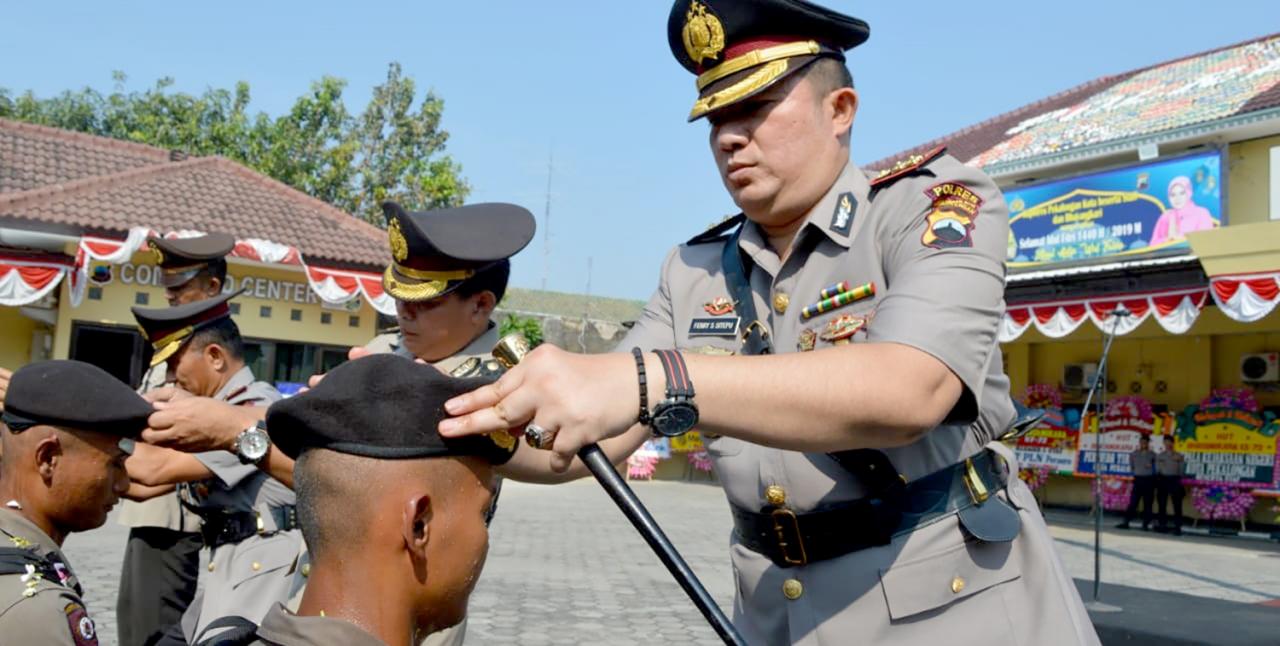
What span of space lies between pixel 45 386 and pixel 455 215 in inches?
52.9

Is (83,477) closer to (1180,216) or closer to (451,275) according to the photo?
(451,275)

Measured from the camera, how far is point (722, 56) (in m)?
2.29

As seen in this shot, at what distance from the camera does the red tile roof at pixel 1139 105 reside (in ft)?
56.7

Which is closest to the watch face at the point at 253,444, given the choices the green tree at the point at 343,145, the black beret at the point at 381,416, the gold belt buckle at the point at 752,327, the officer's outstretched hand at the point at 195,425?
the officer's outstretched hand at the point at 195,425

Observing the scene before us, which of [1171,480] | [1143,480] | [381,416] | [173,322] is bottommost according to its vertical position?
[1143,480]

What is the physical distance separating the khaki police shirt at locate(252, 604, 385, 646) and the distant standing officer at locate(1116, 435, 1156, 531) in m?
17.4

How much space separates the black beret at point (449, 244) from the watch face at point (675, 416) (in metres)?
→ 1.91

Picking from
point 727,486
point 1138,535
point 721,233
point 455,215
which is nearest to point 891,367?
point 727,486

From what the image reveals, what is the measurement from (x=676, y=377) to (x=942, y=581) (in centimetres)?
92

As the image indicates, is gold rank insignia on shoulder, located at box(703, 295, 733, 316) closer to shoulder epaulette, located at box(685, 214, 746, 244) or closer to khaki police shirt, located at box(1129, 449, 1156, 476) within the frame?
shoulder epaulette, located at box(685, 214, 746, 244)

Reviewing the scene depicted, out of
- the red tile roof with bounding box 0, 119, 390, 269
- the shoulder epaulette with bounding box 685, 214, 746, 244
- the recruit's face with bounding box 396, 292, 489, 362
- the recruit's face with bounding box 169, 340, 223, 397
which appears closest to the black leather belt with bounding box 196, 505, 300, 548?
the recruit's face with bounding box 169, 340, 223, 397

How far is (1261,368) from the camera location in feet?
54.8

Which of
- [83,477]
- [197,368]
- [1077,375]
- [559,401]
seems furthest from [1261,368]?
[559,401]

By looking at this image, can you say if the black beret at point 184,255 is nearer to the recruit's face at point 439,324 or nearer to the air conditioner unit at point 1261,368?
the recruit's face at point 439,324
